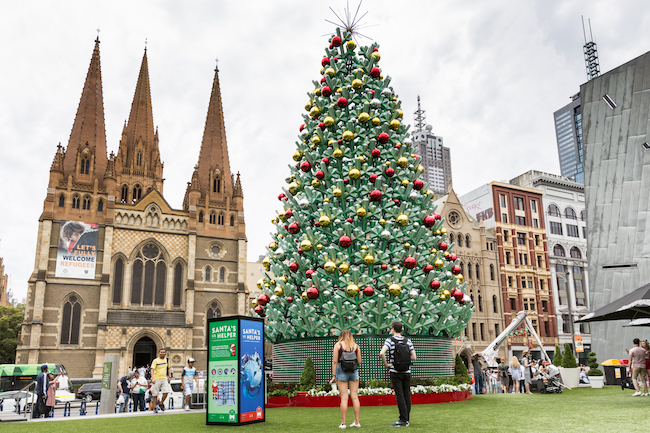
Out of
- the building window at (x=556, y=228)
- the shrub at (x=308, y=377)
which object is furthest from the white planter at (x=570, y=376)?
the building window at (x=556, y=228)

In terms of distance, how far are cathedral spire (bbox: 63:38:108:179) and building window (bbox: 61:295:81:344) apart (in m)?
11.1

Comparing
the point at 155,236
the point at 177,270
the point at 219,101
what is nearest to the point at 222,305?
the point at 177,270

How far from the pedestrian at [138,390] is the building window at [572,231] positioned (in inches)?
2072

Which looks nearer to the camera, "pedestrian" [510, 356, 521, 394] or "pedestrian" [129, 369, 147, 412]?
"pedestrian" [129, 369, 147, 412]

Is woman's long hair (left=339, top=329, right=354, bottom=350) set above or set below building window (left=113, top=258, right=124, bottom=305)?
below

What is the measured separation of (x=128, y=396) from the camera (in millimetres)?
16938

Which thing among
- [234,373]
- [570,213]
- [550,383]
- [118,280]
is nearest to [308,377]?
[234,373]

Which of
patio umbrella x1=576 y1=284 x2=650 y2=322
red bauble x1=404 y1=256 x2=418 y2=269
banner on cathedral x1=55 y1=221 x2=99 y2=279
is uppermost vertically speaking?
banner on cathedral x1=55 y1=221 x2=99 y2=279

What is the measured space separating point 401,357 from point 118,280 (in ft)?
127

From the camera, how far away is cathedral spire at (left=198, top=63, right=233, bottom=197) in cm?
4894

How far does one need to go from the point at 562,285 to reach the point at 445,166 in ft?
433

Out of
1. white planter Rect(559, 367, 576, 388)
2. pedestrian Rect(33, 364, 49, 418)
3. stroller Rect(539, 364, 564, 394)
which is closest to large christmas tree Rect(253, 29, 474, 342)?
stroller Rect(539, 364, 564, 394)

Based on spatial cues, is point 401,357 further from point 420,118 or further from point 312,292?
point 420,118

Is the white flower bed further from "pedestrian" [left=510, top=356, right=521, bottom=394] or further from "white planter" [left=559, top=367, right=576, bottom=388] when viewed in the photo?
"white planter" [left=559, top=367, right=576, bottom=388]
